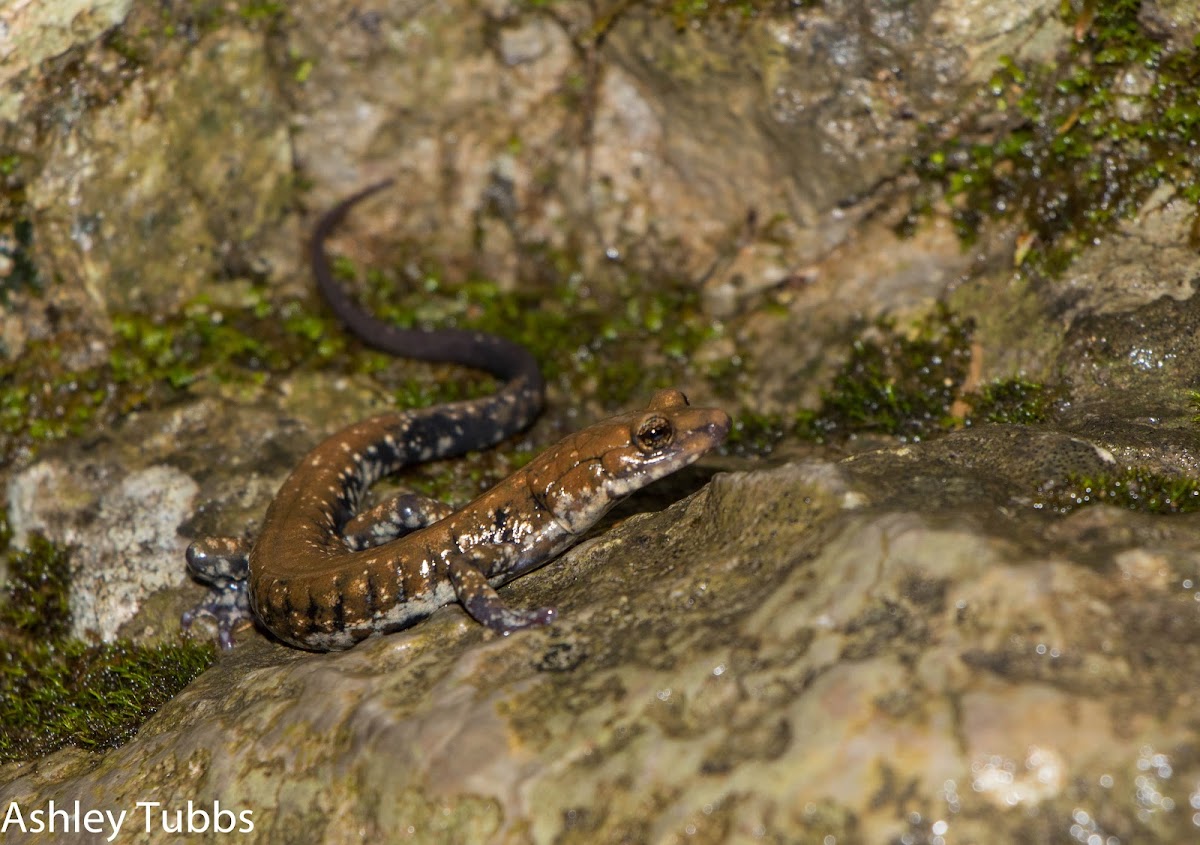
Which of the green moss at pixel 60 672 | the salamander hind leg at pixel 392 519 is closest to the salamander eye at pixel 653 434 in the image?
the salamander hind leg at pixel 392 519

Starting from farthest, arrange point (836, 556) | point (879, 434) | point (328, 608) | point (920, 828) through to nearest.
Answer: point (879, 434), point (328, 608), point (836, 556), point (920, 828)

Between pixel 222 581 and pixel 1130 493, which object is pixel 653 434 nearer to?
pixel 1130 493

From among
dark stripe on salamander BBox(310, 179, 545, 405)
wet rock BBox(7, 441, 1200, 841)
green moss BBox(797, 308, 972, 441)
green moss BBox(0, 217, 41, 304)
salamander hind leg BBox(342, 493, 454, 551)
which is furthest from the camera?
dark stripe on salamander BBox(310, 179, 545, 405)

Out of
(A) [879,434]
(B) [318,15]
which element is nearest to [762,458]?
(A) [879,434]

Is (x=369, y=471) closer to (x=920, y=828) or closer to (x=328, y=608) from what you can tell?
(x=328, y=608)

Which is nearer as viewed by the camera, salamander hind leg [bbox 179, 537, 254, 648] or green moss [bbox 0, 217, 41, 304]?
salamander hind leg [bbox 179, 537, 254, 648]

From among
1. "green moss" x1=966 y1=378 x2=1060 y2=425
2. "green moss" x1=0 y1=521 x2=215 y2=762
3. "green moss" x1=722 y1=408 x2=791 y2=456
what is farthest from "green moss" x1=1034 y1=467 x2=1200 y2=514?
"green moss" x1=0 y1=521 x2=215 y2=762

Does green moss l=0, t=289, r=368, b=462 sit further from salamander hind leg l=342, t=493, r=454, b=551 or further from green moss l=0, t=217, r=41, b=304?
salamander hind leg l=342, t=493, r=454, b=551
